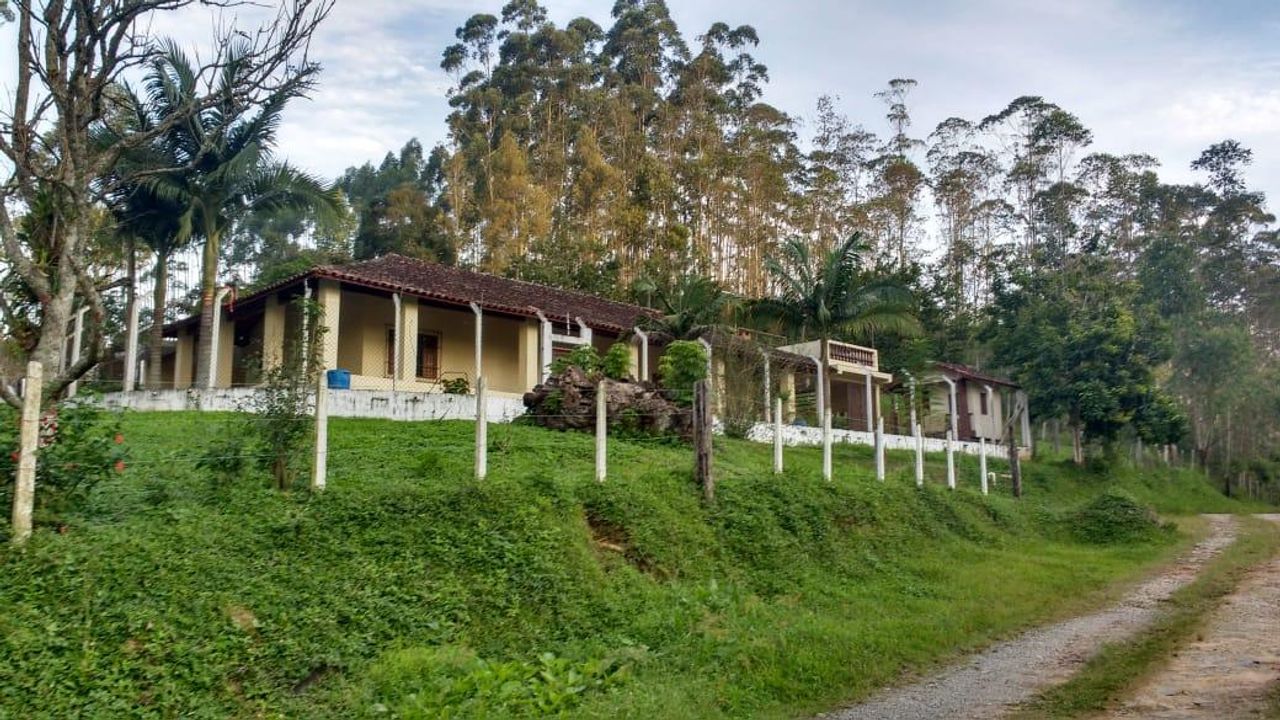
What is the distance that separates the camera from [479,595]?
7902 mm

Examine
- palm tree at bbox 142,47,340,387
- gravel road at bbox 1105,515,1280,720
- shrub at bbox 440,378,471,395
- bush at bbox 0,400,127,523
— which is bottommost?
gravel road at bbox 1105,515,1280,720

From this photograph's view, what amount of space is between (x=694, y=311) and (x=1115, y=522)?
9.71 m

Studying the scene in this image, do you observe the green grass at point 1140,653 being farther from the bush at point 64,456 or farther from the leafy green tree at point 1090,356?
the leafy green tree at point 1090,356

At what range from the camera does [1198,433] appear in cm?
3859

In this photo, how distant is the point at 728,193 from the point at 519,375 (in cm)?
1843

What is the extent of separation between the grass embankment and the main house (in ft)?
24.1

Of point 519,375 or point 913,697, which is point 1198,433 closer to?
point 519,375

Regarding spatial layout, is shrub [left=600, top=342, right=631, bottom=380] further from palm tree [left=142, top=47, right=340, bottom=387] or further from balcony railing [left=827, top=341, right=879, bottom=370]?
balcony railing [left=827, top=341, right=879, bottom=370]

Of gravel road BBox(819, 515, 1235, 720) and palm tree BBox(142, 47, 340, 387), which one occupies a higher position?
palm tree BBox(142, 47, 340, 387)

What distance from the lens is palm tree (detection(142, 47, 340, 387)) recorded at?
19266 mm

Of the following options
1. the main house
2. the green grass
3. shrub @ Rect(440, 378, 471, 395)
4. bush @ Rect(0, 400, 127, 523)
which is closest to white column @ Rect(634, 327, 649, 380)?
the main house

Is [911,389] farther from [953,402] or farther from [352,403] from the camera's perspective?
[352,403]

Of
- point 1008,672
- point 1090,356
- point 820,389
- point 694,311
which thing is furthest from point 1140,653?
point 1090,356

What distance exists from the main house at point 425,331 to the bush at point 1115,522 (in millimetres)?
6156
